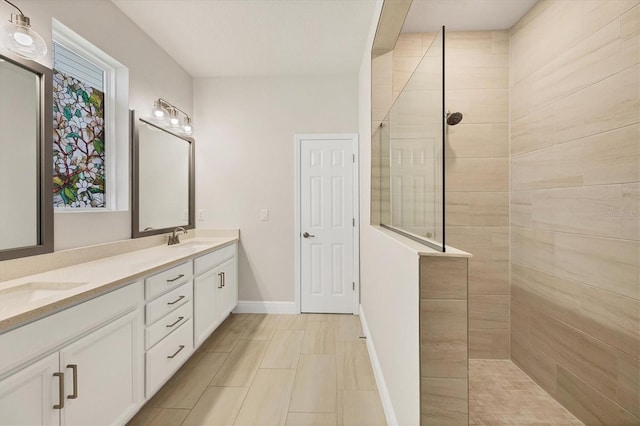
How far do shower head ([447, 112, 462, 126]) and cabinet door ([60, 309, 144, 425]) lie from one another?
2.48 metres

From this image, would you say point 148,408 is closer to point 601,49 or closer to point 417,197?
point 417,197

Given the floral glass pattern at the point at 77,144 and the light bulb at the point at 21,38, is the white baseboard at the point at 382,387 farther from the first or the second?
the light bulb at the point at 21,38

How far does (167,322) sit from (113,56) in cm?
197

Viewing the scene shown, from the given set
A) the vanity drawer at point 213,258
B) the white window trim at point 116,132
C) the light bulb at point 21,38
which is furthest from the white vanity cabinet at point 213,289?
the light bulb at point 21,38

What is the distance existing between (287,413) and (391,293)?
0.98 metres

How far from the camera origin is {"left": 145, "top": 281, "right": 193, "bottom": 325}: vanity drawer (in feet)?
5.71

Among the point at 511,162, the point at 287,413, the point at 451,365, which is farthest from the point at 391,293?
the point at 511,162

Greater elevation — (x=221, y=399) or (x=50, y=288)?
(x=50, y=288)

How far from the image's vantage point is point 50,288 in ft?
4.73

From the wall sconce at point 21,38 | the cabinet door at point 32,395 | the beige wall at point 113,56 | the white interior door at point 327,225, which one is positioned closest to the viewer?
the cabinet door at point 32,395

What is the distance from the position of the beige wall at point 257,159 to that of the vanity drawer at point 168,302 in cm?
119

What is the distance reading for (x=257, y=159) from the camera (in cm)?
336

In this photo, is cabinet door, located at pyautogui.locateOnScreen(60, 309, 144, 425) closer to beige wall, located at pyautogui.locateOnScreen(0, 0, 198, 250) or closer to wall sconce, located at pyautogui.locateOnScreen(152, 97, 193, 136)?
beige wall, located at pyautogui.locateOnScreen(0, 0, 198, 250)

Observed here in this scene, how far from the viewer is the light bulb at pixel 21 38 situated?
136 cm
